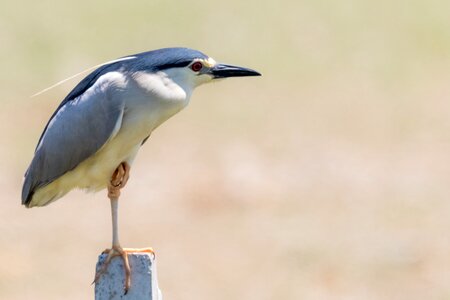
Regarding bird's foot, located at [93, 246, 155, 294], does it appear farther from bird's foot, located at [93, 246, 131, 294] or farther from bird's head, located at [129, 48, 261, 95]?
bird's head, located at [129, 48, 261, 95]

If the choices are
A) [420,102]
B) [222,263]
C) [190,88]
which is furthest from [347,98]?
[190,88]

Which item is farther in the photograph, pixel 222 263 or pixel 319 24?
pixel 319 24

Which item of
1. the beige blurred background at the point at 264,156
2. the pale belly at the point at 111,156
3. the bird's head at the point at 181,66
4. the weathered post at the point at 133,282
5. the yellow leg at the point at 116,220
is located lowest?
the weathered post at the point at 133,282

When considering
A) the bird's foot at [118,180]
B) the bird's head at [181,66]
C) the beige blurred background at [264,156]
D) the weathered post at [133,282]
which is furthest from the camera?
the beige blurred background at [264,156]

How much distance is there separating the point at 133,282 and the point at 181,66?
3.39 feet

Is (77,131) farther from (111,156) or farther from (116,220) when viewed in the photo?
(116,220)

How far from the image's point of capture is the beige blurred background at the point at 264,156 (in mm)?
10180

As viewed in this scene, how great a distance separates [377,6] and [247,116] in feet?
16.5

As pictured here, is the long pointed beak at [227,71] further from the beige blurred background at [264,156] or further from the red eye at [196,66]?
the beige blurred background at [264,156]

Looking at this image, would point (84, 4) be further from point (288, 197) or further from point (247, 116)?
point (288, 197)

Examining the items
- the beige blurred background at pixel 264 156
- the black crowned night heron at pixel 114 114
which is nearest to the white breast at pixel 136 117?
the black crowned night heron at pixel 114 114

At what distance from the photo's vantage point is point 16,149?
13.4m

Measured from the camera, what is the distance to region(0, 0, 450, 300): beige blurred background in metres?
10.2

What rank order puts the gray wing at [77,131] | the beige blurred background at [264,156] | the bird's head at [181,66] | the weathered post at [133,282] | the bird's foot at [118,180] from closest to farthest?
the weathered post at [133,282] → the bird's foot at [118,180] → the bird's head at [181,66] → the gray wing at [77,131] → the beige blurred background at [264,156]
